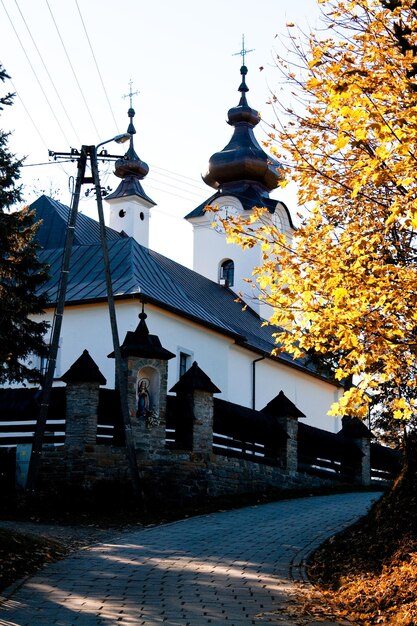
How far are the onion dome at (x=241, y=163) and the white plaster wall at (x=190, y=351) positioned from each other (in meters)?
9.88

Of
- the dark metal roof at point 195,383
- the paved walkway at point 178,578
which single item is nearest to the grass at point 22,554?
the paved walkway at point 178,578

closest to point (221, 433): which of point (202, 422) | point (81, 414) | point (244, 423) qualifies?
point (244, 423)

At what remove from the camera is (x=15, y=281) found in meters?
20.2

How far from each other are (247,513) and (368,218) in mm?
7973

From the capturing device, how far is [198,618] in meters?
8.56

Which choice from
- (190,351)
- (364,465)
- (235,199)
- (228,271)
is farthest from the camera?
(228,271)

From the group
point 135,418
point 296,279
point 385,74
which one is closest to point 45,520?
point 135,418

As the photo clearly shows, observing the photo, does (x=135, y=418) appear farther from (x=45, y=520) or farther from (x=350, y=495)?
(x=350, y=495)

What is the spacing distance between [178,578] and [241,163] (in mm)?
32137

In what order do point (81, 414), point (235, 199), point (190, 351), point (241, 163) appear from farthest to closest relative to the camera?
point (241, 163) < point (235, 199) < point (190, 351) < point (81, 414)

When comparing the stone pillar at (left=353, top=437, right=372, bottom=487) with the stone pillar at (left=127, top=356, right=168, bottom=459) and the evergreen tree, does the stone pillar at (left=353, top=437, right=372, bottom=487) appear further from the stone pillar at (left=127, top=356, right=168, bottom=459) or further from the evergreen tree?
the evergreen tree

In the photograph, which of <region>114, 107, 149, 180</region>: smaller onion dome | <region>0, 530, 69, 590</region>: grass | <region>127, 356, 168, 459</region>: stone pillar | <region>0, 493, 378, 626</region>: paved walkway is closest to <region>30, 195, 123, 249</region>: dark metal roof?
<region>127, 356, 168, 459</region>: stone pillar

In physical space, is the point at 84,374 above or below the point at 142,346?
below

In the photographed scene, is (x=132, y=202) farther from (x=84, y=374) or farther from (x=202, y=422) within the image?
(x=84, y=374)
